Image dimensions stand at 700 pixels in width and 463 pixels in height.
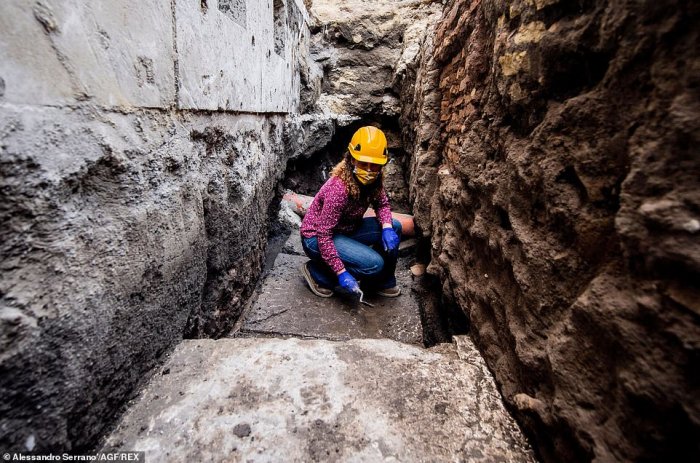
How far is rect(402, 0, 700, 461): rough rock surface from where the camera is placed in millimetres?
555

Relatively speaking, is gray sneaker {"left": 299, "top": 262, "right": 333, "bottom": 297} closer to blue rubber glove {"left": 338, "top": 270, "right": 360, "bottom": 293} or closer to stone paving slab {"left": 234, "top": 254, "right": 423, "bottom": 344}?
stone paving slab {"left": 234, "top": 254, "right": 423, "bottom": 344}

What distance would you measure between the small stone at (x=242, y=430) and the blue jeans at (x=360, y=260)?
1637 mm

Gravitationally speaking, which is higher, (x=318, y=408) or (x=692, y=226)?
(x=692, y=226)

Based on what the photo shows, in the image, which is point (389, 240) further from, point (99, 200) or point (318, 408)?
point (99, 200)

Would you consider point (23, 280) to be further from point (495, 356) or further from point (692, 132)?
point (495, 356)

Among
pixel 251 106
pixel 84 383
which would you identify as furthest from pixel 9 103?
pixel 251 106

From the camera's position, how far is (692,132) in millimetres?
530

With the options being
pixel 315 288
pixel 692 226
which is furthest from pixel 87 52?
pixel 315 288

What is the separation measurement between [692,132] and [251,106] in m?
2.32

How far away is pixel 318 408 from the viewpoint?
1077 millimetres

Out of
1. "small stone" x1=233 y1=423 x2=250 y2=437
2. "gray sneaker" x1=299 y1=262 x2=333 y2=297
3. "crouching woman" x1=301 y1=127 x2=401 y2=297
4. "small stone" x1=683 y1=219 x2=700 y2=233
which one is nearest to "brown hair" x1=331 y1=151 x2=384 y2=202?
"crouching woman" x1=301 y1=127 x2=401 y2=297

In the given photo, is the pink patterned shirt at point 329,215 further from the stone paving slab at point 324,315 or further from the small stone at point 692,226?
the small stone at point 692,226

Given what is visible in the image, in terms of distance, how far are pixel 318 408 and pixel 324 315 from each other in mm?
Answer: 1328

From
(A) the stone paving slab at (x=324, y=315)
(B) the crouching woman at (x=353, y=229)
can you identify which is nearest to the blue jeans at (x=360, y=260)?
(B) the crouching woman at (x=353, y=229)
